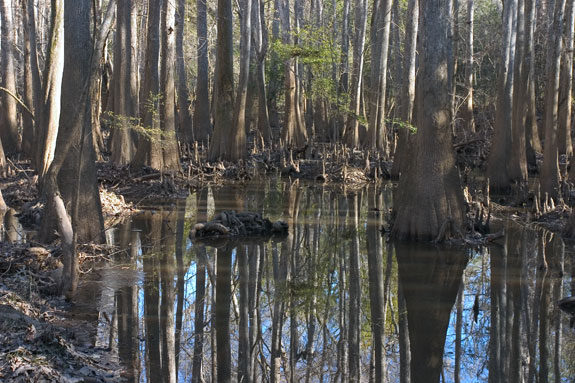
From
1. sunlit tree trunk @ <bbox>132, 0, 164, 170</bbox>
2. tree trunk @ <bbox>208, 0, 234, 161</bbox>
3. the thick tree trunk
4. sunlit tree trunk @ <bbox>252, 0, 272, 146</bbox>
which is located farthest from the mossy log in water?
sunlit tree trunk @ <bbox>252, 0, 272, 146</bbox>

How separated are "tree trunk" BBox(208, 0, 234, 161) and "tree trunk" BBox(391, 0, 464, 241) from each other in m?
9.77

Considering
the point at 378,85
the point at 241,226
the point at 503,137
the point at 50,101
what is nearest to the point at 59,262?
the point at 241,226

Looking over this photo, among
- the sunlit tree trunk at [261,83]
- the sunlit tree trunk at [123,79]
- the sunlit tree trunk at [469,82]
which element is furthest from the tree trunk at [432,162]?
the sunlit tree trunk at [261,83]

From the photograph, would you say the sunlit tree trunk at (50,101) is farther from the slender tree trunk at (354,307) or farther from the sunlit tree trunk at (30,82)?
the sunlit tree trunk at (30,82)

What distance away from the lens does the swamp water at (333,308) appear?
220 inches

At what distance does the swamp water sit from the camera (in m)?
5.59

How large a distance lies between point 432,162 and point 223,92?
36.3 feet

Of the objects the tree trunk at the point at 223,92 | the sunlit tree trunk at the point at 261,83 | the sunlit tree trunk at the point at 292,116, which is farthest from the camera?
the sunlit tree trunk at the point at 292,116

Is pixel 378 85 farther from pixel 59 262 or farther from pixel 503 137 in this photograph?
pixel 59 262

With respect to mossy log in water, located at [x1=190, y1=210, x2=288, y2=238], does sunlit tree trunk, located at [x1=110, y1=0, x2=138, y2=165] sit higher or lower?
higher

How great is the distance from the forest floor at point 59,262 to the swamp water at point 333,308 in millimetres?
308

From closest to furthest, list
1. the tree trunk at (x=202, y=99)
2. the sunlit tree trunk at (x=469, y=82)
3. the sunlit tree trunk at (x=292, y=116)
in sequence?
the sunlit tree trunk at (x=469, y=82)
the tree trunk at (x=202, y=99)
the sunlit tree trunk at (x=292, y=116)

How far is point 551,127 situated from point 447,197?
5.00 m

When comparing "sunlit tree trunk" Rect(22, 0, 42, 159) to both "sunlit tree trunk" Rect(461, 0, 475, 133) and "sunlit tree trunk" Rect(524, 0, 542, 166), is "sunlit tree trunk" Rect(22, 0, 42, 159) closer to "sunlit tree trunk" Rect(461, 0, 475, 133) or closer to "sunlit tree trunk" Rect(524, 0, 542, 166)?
"sunlit tree trunk" Rect(524, 0, 542, 166)
